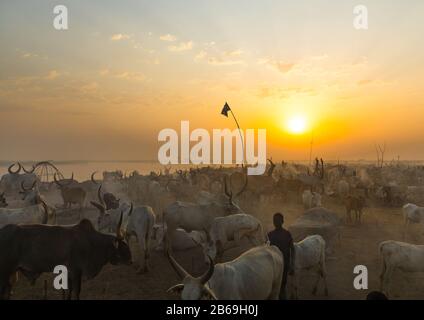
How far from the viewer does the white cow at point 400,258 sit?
34.8 feet

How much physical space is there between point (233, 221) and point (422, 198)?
18.6 meters

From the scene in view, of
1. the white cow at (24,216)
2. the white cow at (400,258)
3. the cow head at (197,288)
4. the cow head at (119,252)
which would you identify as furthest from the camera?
the white cow at (24,216)

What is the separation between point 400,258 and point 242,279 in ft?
17.6

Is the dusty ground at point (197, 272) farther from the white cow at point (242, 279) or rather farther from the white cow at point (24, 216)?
the white cow at point (242, 279)

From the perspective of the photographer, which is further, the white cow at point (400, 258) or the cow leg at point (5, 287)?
the white cow at point (400, 258)

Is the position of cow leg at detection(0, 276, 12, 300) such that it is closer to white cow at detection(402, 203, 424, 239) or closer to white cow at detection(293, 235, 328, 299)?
white cow at detection(293, 235, 328, 299)

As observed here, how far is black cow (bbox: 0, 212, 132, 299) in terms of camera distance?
351 inches

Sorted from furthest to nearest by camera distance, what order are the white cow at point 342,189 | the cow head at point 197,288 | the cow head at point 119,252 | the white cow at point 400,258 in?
1. the white cow at point 342,189
2. the white cow at point 400,258
3. the cow head at point 119,252
4. the cow head at point 197,288

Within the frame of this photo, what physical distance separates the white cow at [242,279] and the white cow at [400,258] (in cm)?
378

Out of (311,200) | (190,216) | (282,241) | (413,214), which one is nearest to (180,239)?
(190,216)

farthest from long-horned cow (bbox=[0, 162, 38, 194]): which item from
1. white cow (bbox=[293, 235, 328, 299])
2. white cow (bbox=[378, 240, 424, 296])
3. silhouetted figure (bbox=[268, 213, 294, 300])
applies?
white cow (bbox=[378, 240, 424, 296])

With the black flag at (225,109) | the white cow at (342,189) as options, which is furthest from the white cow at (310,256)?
the white cow at (342,189)
